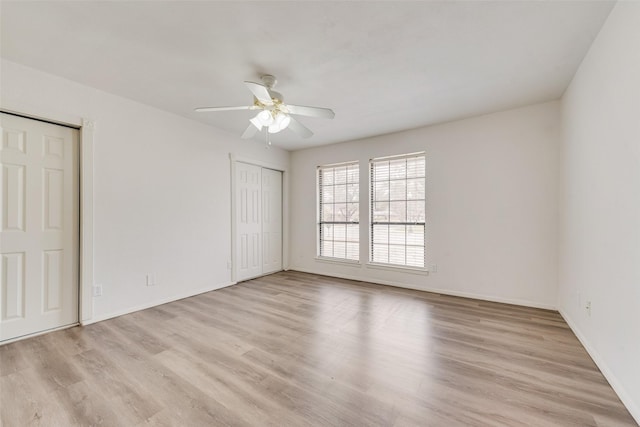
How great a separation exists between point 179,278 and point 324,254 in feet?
8.36

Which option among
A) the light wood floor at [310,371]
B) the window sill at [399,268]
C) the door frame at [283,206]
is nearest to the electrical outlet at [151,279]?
the light wood floor at [310,371]

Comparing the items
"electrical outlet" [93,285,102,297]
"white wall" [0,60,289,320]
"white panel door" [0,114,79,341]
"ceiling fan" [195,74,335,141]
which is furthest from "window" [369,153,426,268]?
"white panel door" [0,114,79,341]

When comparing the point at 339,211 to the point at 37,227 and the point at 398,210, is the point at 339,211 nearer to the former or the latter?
the point at 398,210

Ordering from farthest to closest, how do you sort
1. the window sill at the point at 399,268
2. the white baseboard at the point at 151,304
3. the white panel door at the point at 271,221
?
1. the white panel door at the point at 271,221
2. the window sill at the point at 399,268
3. the white baseboard at the point at 151,304

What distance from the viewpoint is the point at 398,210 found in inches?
171

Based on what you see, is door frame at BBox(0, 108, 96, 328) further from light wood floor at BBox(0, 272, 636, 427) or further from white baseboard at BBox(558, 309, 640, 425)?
white baseboard at BBox(558, 309, 640, 425)

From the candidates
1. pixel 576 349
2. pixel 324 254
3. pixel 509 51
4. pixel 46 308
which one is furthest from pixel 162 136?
pixel 576 349

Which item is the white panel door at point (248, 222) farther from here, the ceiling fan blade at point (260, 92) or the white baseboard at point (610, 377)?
the white baseboard at point (610, 377)

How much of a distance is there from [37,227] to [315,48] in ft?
10.1

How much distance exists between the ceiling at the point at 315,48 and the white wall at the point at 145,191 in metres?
0.23

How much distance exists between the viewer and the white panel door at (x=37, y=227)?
2389mm

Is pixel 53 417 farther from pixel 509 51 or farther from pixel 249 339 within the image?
pixel 509 51

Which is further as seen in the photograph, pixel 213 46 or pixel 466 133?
pixel 466 133

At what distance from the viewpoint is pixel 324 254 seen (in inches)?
205
